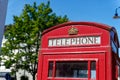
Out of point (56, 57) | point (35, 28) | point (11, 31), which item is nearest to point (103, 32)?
point (56, 57)

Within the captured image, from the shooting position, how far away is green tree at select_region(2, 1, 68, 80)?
24781 millimetres

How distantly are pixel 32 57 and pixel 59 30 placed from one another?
13562 millimetres

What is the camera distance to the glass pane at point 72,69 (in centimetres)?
1020

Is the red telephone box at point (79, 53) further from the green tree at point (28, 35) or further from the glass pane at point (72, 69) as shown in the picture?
the green tree at point (28, 35)

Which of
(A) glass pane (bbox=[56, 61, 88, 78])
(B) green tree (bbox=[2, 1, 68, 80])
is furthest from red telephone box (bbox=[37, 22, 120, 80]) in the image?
(B) green tree (bbox=[2, 1, 68, 80])

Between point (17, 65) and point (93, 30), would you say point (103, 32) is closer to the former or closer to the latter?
point (93, 30)

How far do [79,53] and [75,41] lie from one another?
0.70 meters

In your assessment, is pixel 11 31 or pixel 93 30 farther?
pixel 11 31

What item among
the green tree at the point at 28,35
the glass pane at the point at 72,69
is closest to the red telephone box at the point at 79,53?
the glass pane at the point at 72,69

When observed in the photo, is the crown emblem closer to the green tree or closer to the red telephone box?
the red telephone box

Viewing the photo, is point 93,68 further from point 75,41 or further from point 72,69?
point 75,41

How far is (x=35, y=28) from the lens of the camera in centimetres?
2458

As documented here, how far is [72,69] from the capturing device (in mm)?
10430

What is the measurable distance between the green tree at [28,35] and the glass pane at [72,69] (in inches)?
540
